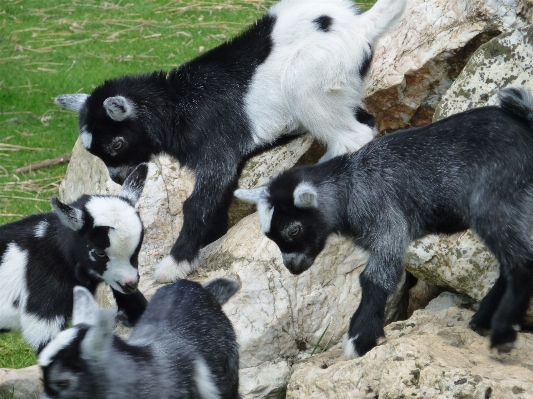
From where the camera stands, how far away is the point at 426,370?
169 inches

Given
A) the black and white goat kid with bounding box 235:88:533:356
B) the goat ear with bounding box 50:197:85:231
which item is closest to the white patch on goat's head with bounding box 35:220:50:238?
the goat ear with bounding box 50:197:85:231

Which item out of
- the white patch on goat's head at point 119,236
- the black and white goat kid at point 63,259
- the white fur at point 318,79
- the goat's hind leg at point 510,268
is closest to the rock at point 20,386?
the black and white goat kid at point 63,259

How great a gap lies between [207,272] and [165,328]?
168cm

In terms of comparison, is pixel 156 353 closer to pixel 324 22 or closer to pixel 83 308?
pixel 83 308

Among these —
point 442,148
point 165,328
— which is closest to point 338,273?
point 442,148

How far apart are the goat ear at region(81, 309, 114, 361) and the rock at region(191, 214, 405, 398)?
5.49 ft

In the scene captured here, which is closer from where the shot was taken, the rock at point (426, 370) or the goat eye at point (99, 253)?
the rock at point (426, 370)

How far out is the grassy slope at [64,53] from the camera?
9453 millimetres

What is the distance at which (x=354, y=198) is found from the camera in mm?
5074

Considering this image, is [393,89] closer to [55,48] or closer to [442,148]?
[442,148]

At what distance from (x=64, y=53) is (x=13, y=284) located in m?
6.77

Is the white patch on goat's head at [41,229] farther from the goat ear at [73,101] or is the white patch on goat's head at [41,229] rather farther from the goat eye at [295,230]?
the goat eye at [295,230]

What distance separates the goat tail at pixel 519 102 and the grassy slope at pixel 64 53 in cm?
498

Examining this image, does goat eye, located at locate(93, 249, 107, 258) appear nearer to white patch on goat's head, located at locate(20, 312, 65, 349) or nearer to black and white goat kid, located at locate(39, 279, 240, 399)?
white patch on goat's head, located at locate(20, 312, 65, 349)
